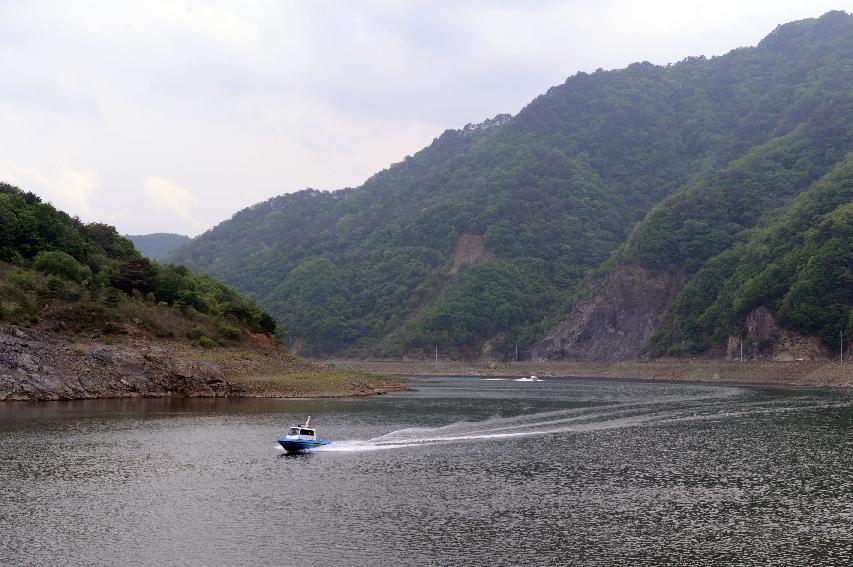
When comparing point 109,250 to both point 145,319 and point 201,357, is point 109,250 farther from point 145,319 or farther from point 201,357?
point 201,357

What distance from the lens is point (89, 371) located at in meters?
96.3

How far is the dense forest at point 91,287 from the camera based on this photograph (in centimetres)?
10212

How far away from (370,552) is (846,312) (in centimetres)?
16125

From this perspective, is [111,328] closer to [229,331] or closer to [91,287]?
[91,287]

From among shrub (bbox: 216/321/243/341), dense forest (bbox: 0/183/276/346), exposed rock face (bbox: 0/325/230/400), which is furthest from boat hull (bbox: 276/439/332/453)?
shrub (bbox: 216/321/243/341)

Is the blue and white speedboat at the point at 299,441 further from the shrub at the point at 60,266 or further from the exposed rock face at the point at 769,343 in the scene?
the exposed rock face at the point at 769,343

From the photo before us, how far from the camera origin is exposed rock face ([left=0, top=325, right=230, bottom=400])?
90.0 meters

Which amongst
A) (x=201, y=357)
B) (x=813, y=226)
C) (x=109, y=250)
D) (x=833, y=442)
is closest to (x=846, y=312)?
(x=813, y=226)

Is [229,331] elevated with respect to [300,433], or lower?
elevated

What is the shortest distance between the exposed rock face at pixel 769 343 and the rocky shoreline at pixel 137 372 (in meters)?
101

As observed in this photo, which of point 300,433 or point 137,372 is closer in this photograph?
point 300,433

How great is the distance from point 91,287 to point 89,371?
18705mm

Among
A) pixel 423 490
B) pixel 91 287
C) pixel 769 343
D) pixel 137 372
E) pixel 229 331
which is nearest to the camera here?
pixel 423 490

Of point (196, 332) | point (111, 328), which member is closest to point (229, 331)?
point (196, 332)
